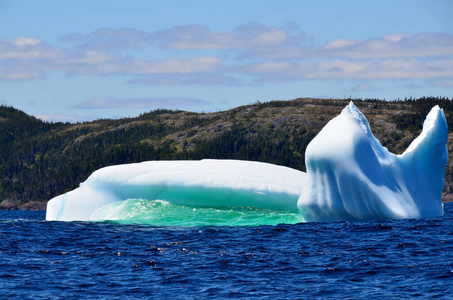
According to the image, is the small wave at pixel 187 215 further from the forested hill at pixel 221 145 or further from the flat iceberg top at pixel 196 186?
the forested hill at pixel 221 145

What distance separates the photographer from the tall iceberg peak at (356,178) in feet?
94.7

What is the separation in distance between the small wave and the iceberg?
0.86 ft

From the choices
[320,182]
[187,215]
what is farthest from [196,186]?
[320,182]

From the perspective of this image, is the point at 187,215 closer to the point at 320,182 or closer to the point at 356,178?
the point at 320,182

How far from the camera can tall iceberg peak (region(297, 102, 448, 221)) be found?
28859 mm

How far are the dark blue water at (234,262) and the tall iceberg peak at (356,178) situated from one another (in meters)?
0.62

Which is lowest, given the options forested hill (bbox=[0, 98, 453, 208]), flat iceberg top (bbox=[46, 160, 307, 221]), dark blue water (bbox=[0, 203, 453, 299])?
dark blue water (bbox=[0, 203, 453, 299])

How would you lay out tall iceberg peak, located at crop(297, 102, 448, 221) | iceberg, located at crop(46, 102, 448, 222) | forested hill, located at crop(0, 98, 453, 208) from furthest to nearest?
forested hill, located at crop(0, 98, 453, 208)
iceberg, located at crop(46, 102, 448, 222)
tall iceberg peak, located at crop(297, 102, 448, 221)

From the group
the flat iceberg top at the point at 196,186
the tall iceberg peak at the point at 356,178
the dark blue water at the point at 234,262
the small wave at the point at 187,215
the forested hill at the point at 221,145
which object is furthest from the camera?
the forested hill at the point at 221,145

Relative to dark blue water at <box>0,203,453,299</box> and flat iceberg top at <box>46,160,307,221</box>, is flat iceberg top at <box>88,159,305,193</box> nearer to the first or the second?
flat iceberg top at <box>46,160,307,221</box>

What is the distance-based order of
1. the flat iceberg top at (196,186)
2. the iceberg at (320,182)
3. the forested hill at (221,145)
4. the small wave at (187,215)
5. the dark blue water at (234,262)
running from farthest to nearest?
the forested hill at (221,145) → the flat iceberg top at (196,186) → the small wave at (187,215) → the iceberg at (320,182) → the dark blue water at (234,262)

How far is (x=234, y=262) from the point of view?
21.9 meters

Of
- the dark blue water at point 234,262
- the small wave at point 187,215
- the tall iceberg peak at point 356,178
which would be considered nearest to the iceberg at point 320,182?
the tall iceberg peak at point 356,178

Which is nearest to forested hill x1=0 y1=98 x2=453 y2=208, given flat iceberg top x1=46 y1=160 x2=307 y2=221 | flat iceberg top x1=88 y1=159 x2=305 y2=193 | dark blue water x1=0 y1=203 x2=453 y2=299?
flat iceberg top x1=88 y1=159 x2=305 y2=193
